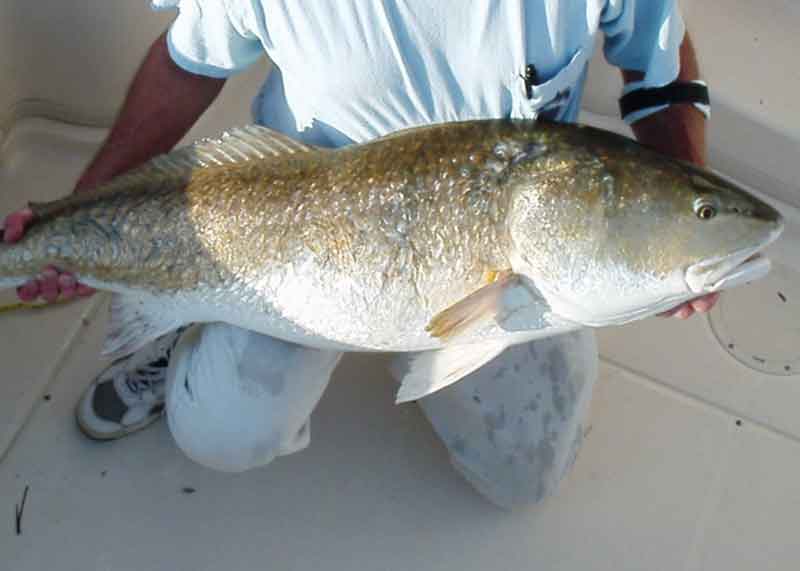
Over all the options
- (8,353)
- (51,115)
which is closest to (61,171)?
(51,115)

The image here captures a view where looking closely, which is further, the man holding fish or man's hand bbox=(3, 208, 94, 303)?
man's hand bbox=(3, 208, 94, 303)

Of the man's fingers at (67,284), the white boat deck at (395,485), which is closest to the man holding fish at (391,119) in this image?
the man's fingers at (67,284)

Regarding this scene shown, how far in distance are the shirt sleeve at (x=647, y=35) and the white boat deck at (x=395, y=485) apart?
1.13 metres

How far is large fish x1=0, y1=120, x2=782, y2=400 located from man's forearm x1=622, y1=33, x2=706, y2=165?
1.35ft

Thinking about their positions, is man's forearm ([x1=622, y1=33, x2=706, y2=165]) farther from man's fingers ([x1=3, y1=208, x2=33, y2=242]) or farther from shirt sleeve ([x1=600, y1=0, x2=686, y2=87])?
man's fingers ([x1=3, y1=208, x2=33, y2=242])

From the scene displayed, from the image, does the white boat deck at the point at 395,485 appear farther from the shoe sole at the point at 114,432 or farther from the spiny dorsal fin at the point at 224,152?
the spiny dorsal fin at the point at 224,152

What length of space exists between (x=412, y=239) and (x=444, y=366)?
36cm

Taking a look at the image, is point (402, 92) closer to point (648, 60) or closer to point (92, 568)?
point (648, 60)

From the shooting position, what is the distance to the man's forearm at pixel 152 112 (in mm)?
2111

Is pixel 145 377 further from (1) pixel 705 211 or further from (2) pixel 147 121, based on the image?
(1) pixel 705 211

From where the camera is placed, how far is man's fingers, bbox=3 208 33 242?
2016 mm

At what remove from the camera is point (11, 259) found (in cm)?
203

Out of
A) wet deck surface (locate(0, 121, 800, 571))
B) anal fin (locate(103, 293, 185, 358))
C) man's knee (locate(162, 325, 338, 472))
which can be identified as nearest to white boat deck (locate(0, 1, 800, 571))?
wet deck surface (locate(0, 121, 800, 571))

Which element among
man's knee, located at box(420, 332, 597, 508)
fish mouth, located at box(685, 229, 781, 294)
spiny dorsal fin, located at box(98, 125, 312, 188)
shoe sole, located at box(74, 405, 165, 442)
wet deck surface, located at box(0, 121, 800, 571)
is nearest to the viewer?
fish mouth, located at box(685, 229, 781, 294)
